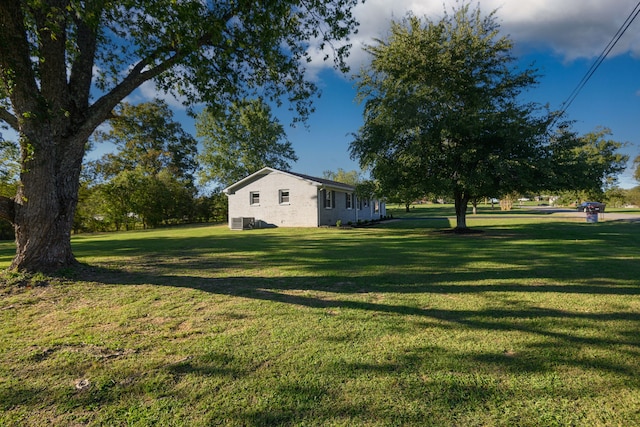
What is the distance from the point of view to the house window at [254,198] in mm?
21484

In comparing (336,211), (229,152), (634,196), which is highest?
(229,152)

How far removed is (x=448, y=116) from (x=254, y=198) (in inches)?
523

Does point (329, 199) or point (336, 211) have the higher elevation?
point (329, 199)

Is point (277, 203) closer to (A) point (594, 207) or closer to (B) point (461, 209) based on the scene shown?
(B) point (461, 209)

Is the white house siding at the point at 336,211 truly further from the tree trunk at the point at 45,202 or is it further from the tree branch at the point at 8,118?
the tree branch at the point at 8,118

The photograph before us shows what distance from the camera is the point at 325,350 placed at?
299 cm

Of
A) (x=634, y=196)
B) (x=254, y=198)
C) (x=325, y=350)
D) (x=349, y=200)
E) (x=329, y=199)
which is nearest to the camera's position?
(x=325, y=350)

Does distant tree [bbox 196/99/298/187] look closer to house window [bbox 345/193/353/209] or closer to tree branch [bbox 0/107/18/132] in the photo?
house window [bbox 345/193/353/209]

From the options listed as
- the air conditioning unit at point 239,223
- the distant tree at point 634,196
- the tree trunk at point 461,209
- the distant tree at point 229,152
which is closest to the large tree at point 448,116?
the tree trunk at point 461,209

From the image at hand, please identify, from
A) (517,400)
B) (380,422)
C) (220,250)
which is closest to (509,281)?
(517,400)

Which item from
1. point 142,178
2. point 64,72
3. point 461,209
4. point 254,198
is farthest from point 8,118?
point 142,178

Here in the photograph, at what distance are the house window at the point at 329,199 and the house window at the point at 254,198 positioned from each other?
457 cm

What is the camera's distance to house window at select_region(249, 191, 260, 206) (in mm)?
21484

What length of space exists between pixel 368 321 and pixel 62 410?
2763 mm
